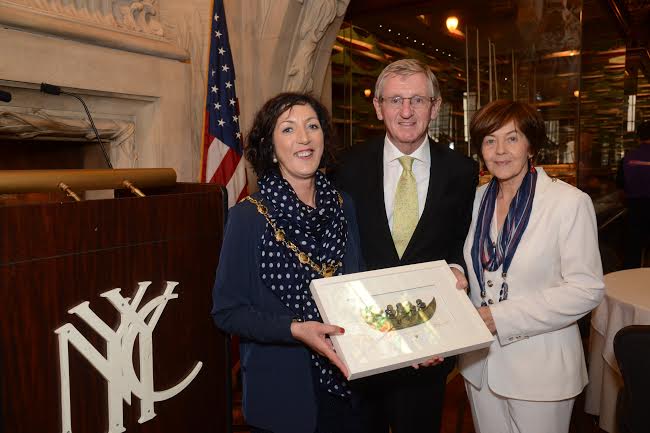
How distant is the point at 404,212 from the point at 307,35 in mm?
2208

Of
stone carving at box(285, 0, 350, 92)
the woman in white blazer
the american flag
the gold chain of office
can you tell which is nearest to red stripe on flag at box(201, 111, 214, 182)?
the american flag

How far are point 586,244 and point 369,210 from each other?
27.6 inches

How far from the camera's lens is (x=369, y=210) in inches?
74.7

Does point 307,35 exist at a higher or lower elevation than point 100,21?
higher

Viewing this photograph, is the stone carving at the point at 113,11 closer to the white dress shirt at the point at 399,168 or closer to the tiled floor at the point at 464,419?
the white dress shirt at the point at 399,168

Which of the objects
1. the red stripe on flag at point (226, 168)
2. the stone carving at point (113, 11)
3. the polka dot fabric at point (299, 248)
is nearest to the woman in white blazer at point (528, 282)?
the polka dot fabric at point (299, 248)

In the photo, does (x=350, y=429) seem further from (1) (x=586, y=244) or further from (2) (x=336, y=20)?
(2) (x=336, y=20)

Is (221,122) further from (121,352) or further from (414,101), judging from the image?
(121,352)

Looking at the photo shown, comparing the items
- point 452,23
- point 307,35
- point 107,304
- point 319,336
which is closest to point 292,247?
point 319,336

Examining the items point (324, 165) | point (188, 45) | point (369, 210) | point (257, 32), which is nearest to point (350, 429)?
point (369, 210)

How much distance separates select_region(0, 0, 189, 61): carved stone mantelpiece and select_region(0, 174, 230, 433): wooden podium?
1.20 metres

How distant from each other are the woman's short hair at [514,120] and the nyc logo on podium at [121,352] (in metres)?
1.12

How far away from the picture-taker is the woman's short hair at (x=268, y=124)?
1.62 meters

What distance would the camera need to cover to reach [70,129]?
2436mm
